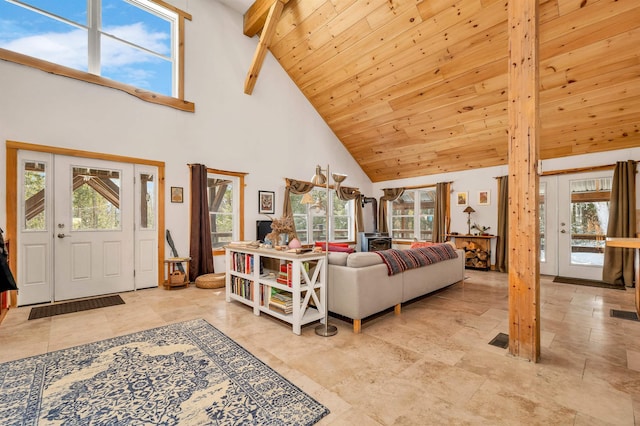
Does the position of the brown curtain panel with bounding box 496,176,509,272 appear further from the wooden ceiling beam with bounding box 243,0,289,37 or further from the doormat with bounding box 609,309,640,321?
the wooden ceiling beam with bounding box 243,0,289,37

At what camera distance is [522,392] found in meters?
1.86

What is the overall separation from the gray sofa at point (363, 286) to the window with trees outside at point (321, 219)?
9.14ft

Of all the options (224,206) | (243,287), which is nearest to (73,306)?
(243,287)

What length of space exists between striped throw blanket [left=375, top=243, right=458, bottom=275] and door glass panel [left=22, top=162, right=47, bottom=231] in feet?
14.0

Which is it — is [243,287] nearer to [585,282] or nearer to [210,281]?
[210,281]

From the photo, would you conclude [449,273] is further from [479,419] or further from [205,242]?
[205,242]

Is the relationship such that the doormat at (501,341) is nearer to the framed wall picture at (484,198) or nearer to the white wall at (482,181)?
the white wall at (482,181)

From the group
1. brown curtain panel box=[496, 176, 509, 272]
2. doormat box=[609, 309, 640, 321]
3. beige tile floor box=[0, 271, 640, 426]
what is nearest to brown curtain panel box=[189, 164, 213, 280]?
beige tile floor box=[0, 271, 640, 426]

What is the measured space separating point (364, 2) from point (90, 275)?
5.72m

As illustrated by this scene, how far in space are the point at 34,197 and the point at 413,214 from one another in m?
7.24

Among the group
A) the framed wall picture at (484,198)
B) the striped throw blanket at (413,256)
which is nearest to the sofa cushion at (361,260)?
the striped throw blanket at (413,256)

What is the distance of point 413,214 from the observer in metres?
7.66

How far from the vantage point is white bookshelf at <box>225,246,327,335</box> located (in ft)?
9.19

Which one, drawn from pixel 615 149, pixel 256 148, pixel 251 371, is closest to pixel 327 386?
pixel 251 371
